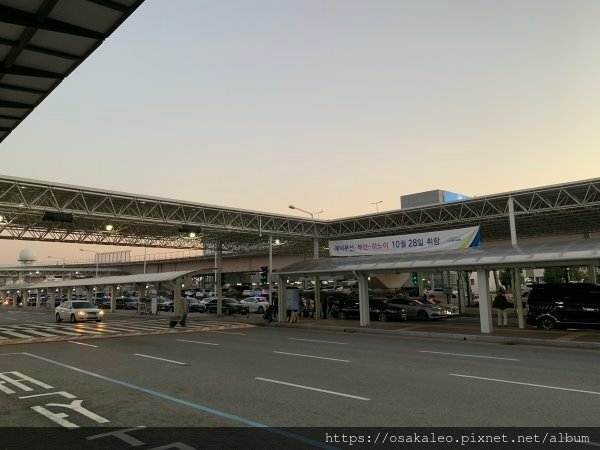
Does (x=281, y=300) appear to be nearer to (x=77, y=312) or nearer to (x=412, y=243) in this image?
(x=412, y=243)

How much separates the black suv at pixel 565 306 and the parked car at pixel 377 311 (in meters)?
8.75

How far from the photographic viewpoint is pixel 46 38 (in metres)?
7.27

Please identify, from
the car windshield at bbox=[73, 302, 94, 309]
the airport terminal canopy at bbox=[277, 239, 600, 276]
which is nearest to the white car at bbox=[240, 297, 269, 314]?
the car windshield at bbox=[73, 302, 94, 309]

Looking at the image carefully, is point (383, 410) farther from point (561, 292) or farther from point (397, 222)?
point (397, 222)

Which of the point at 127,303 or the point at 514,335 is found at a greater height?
the point at 127,303

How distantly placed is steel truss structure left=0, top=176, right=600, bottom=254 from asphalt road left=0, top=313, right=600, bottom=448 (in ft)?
48.1

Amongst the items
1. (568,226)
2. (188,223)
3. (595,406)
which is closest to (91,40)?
(595,406)

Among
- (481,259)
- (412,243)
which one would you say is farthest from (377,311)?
(481,259)

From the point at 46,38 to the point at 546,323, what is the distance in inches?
849

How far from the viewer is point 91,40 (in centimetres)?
741

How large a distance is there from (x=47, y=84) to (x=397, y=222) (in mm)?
32570
